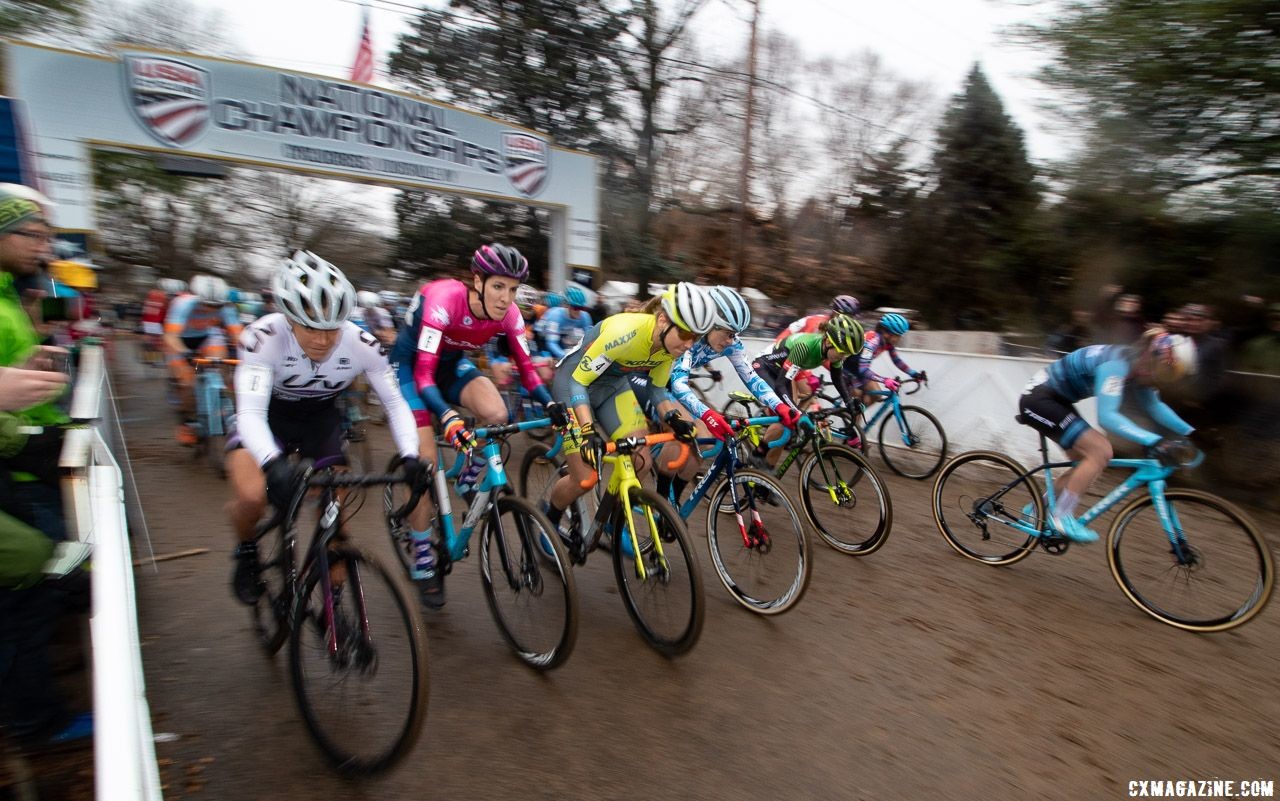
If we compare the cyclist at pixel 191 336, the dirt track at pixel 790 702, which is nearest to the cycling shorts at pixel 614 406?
the dirt track at pixel 790 702

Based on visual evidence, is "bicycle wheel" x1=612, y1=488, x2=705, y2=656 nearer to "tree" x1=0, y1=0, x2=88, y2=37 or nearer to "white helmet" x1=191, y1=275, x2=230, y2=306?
"white helmet" x1=191, y1=275, x2=230, y2=306

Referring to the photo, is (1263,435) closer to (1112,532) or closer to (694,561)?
(1112,532)

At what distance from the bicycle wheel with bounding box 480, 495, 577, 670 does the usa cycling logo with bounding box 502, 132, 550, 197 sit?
11488mm

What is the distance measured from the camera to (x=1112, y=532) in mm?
4566

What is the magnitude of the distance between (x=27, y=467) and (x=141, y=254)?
32.5 m

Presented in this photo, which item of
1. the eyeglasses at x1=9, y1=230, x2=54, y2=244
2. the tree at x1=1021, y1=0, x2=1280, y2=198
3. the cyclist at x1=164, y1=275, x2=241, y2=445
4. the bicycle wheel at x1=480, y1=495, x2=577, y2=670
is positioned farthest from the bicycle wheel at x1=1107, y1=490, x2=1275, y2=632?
the cyclist at x1=164, y1=275, x2=241, y2=445

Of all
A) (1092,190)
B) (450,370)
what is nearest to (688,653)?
(450,370)

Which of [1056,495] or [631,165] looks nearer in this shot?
[1056,495]

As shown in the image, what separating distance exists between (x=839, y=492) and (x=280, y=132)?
35.9 feet

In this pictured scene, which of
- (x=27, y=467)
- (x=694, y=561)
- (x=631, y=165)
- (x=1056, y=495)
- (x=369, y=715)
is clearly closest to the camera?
(x=369, y=715)

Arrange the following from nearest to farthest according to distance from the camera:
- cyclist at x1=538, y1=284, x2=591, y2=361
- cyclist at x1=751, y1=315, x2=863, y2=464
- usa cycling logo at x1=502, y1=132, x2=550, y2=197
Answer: cyclist at x1=751, y1=315, x2=863, y2=464, cyclist at x1=538, y1=284, x2=591, y2=361, usa cycling logo at x1=502, y1=132, x2=550, y2=197

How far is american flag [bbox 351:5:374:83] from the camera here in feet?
43.9

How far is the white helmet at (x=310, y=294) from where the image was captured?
9.80 feet

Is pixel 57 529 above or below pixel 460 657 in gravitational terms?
above
